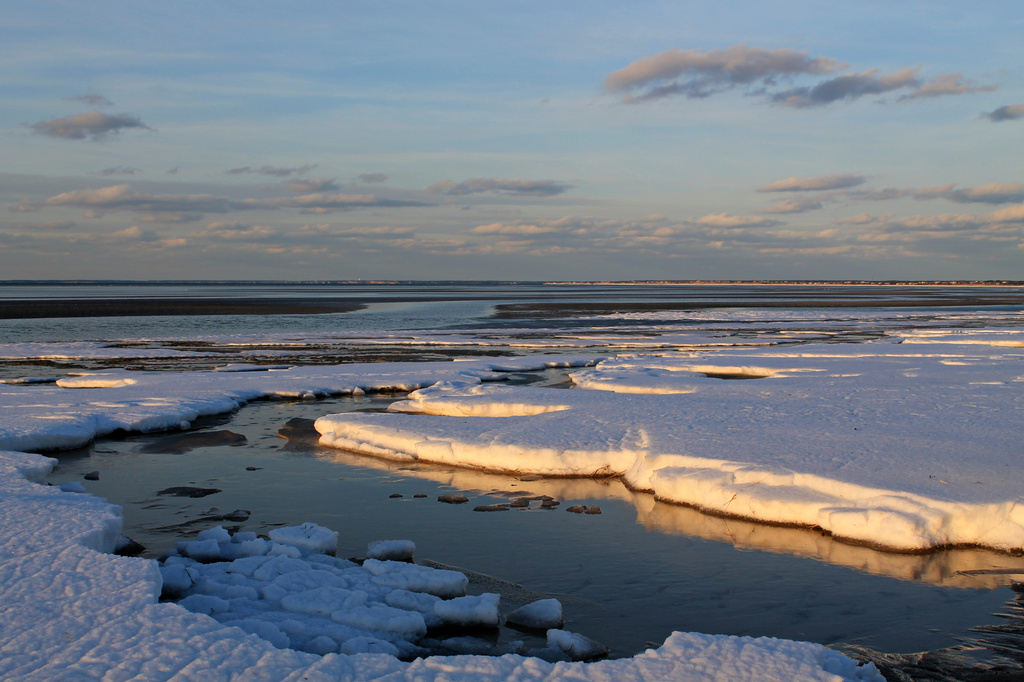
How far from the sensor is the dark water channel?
20.0 feet

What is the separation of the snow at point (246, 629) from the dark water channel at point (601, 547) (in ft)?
2.38

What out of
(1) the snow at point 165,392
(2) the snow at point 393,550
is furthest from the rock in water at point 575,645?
(1) the snow at point 165,392

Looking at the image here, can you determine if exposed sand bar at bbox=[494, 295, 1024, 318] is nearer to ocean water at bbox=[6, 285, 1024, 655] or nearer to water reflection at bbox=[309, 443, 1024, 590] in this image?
ocean water at bbox=[6, 285, 1024, 655]

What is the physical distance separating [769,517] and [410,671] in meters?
4.90

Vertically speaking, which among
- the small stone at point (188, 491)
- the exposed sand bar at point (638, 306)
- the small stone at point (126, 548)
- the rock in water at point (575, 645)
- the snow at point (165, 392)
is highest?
the exposed sand bar at point (638, 306)

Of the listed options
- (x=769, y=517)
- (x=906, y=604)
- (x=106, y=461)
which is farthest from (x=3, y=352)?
(x=906, y=604)

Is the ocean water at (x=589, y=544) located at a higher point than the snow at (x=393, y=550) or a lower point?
lower

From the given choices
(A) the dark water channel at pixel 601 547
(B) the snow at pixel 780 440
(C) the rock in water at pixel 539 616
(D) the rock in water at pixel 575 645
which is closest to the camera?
(D) the rock in water at pixel 575 645

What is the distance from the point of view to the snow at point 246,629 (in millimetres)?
4742

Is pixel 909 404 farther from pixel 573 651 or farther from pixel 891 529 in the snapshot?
pixel 573 651

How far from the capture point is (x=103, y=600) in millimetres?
5500

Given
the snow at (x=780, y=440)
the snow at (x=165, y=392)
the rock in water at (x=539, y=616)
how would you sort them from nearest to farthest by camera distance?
the rock in water at (x=539, y=616), the snow at (x=780, y=440), the snow at (x=165, y=392)

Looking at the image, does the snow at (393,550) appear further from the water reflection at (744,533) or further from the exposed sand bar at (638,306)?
the exposed sand bar at (638,306)

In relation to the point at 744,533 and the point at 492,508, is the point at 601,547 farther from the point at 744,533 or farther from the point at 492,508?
the point at 492,508
